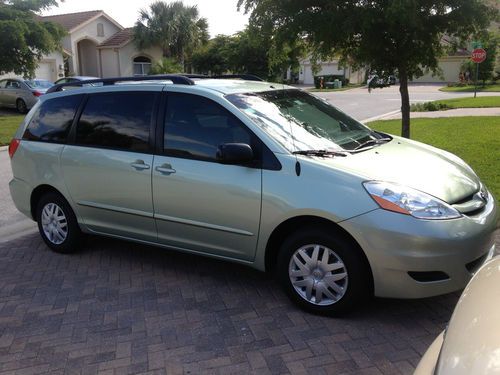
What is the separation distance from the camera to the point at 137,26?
38125 millimetres

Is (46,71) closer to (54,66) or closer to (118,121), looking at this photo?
(54,66)

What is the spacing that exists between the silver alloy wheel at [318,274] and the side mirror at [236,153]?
0.79 m

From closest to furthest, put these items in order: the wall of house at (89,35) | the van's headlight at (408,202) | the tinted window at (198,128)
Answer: the van's headlight at (408,202) < the tinted window at (198,128) < the wall of house at (89,35)

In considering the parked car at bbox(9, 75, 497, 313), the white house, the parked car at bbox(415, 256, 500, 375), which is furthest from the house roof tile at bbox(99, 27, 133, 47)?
the parked car at bbox(415, 256, 500, 375)

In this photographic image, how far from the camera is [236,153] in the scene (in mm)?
3828

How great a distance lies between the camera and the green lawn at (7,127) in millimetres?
14413

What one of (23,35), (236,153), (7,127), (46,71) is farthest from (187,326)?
(46,71)

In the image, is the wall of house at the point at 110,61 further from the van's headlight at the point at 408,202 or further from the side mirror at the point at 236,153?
the van's headlight at the point at 408,202

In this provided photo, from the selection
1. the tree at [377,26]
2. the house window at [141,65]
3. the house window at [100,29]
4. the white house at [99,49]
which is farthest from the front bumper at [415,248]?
the house window at [100,29]

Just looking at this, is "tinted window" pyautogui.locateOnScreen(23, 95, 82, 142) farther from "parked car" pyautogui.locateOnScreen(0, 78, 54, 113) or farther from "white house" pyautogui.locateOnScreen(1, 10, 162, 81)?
"white house" pyautogui.locateOnScreen(1, 10, 162, 81)

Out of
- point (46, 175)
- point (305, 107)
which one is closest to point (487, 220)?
point (305, 107)

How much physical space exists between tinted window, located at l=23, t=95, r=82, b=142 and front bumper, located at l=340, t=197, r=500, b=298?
10.1ft

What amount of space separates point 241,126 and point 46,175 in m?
2.30

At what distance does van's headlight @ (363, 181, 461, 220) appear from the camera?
11.1ft
